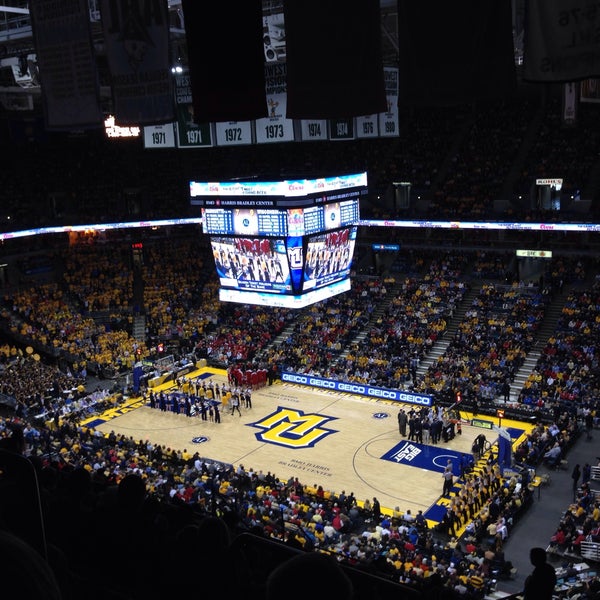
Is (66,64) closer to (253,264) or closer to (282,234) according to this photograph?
(282,234)

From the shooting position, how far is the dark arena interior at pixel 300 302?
5945mm

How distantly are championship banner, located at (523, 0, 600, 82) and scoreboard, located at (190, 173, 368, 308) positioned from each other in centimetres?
1759

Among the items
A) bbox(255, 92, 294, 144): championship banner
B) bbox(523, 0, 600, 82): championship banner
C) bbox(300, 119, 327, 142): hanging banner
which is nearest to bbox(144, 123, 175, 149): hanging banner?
bbox(255, 92, 294, 144): championship banner

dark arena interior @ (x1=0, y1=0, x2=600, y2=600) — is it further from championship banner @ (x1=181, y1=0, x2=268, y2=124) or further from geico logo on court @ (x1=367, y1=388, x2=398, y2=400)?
geico logo on court @ (x1=367, y1=388, x2=398, y2=400)

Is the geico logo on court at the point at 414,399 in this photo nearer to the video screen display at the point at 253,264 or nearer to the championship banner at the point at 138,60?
the video screen display at the point at 253,264

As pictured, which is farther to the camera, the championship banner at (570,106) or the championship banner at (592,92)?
the championship banner at (570,106)

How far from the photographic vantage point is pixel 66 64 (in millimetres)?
12242

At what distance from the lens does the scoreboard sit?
25.3m

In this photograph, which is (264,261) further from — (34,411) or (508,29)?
(508,29)

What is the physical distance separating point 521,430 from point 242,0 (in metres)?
20.1

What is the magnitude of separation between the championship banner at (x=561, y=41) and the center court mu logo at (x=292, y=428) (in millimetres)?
19494

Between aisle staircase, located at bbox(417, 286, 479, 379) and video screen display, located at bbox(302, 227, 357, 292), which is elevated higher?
video screen display, located at bbox(302, 227, 357, 292)

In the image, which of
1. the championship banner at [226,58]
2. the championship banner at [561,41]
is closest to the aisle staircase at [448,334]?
the championship banner at [226,58]

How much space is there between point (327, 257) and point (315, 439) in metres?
6.76
